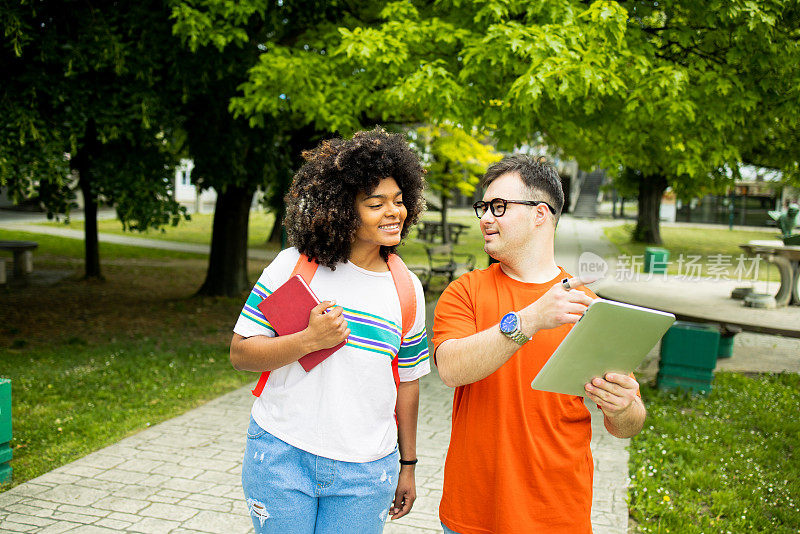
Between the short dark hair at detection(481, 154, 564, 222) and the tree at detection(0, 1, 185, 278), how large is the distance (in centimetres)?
649

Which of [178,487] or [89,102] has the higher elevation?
[89,102]

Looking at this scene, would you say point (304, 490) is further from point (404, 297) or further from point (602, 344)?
point (602, 344)

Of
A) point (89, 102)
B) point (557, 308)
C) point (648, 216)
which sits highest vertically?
point (89, 102)

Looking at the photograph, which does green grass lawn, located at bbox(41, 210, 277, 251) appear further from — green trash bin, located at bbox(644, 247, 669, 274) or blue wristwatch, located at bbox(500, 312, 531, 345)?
blue wristwatch, located at bbox(500, 312, 531, 345)

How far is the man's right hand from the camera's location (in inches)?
67.6

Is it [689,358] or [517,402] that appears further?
[689,358]

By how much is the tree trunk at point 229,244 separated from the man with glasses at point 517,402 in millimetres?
10376

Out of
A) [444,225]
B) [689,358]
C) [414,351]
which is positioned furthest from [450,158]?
[414,351]

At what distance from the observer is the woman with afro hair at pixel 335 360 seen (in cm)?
212

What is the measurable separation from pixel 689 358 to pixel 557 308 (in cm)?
589

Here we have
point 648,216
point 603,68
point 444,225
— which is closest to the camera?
point 603,68

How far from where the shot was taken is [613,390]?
6.38 ft

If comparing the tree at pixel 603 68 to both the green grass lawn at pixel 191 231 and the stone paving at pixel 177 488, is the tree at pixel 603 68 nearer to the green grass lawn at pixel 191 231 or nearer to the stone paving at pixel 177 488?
the stone paving at pixel 177 488

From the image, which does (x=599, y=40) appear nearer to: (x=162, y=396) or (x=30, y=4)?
(x=162, y=396)
